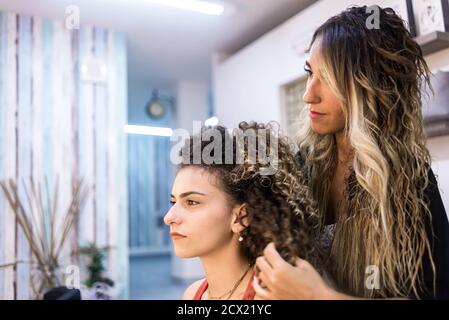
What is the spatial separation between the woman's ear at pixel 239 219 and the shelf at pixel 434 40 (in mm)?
1168

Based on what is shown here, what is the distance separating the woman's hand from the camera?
32.4 inches

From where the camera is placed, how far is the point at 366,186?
100 centimetres

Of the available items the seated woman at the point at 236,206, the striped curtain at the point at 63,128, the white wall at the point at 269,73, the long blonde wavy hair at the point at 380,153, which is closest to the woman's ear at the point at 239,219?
the seated woman at the point at 236,206

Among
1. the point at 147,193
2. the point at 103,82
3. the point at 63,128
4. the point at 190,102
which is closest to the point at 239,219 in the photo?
the point at 63,128

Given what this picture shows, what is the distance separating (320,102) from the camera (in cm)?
110

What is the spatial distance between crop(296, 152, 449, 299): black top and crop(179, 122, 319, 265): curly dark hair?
268 millimetres

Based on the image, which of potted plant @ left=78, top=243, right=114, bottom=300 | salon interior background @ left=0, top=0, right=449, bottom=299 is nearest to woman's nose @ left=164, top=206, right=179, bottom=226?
salon interior background @ left=0, top=0, right=449, bottom=299

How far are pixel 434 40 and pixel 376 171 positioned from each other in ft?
3.31

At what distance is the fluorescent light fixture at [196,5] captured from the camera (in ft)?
9.87

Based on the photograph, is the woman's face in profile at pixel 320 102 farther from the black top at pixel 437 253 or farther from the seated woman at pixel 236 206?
the black top at pixel 437 253

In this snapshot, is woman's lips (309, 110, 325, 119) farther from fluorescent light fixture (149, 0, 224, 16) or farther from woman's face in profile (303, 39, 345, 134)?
fluorescent light fixture (149, 0, 224, 16)
